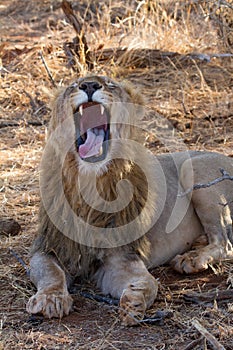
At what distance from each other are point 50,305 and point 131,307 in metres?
0.37

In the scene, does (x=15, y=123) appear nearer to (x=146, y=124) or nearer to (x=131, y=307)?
(x=146, y=124)

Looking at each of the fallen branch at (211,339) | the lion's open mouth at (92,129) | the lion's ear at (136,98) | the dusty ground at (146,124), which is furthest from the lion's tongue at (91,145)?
the fallen branch at (211,339)

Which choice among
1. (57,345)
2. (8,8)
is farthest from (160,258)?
(8,8)

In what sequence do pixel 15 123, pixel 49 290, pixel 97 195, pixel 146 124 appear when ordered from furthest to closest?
pixel 15 123
pixel 146 124
pixel 97 195
pixel 49 290

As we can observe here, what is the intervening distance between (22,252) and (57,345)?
1.35m

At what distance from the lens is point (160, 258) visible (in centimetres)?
413

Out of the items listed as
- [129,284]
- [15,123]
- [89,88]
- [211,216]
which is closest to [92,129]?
[89,88]

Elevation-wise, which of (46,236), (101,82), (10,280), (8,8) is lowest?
(8,8)

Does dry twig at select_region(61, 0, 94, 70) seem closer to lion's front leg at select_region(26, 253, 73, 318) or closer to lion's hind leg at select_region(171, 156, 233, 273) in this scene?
lion's hind leg at select_region(171, 156, 233, 273)

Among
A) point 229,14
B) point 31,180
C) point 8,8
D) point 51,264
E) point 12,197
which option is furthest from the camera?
point 8,8

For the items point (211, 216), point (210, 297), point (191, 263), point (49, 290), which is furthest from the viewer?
point (211, 216)

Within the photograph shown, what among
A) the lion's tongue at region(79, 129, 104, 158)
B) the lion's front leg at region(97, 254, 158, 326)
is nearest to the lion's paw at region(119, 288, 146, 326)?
the lion's front leg at region(97, 254, 158, 326)

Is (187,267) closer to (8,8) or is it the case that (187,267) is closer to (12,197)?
(12,197)

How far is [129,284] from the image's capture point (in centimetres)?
349
